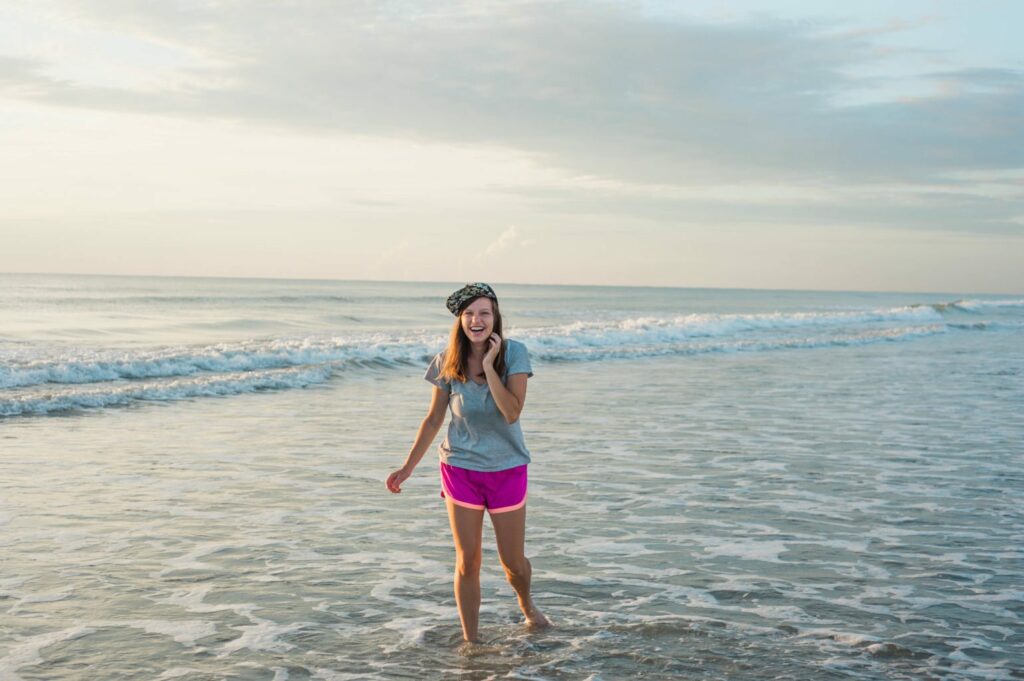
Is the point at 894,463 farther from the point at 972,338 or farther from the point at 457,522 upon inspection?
the point at 972,338

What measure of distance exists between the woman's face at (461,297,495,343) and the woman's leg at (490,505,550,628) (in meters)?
0.96

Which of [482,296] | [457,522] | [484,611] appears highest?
[482,296]

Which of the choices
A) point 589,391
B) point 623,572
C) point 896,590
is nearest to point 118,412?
point 589,391

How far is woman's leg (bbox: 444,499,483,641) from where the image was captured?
5.30 metres

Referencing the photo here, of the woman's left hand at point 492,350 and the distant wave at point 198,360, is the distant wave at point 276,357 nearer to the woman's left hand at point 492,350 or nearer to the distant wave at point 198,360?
the distant wave at point 198,360

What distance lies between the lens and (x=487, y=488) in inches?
207

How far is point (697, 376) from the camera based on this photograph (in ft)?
72.8

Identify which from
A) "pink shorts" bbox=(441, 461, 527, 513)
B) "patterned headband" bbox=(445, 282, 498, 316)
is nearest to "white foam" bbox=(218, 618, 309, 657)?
"pink shorts" bbox=(441, 461, 527, 513)

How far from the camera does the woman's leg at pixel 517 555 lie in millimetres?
Result: 5316

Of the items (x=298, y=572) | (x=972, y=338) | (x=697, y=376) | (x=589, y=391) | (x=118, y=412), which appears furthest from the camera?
(x=972, y=338)

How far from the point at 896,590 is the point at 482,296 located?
3382 millimetres

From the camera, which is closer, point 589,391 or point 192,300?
point 589,391

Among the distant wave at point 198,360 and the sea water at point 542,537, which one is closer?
the sea water at point 542,537

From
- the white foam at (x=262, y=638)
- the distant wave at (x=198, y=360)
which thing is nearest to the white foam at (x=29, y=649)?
the white foam at (x=262, y=638)
